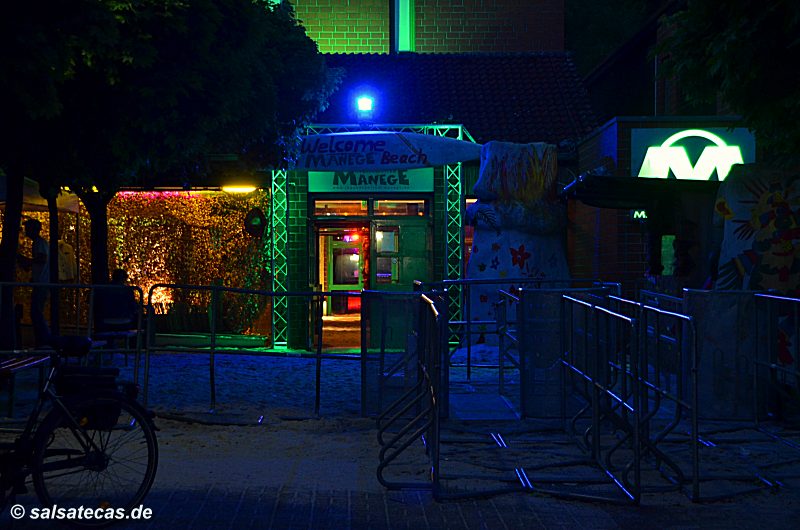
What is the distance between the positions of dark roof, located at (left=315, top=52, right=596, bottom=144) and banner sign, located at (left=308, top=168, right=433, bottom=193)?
39.8 inches

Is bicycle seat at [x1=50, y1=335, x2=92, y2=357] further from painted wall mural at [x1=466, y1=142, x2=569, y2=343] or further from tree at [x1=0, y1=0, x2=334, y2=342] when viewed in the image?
painted wall mural at [x1=466, y1=142, x2=569, y2=343]

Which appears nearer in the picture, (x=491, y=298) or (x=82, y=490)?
(x=82, y=490)

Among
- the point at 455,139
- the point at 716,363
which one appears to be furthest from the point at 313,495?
the point at 455,139

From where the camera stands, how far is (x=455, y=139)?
16.9 m

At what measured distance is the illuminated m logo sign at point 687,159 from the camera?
1593 cm

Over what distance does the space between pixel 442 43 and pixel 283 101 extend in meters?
12.1

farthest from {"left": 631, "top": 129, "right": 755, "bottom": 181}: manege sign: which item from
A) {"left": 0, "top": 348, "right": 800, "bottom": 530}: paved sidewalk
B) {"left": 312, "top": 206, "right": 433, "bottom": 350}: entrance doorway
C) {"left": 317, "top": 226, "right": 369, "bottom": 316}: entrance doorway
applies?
{"left": 0, "top": 348, "right": 800, "bottom": 530}: paved sidewalk

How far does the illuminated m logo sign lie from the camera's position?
1593 cm

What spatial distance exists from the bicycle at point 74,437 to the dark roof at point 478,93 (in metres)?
12.6

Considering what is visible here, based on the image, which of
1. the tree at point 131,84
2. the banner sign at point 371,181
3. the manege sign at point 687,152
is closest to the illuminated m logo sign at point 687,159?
the manege sign at point 687,152

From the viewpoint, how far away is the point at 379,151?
1692 centimetres

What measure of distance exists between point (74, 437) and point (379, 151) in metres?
11.5

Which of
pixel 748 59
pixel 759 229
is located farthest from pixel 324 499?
pixel 759 229

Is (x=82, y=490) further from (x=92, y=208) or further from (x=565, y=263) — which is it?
(x=565, y=263)
